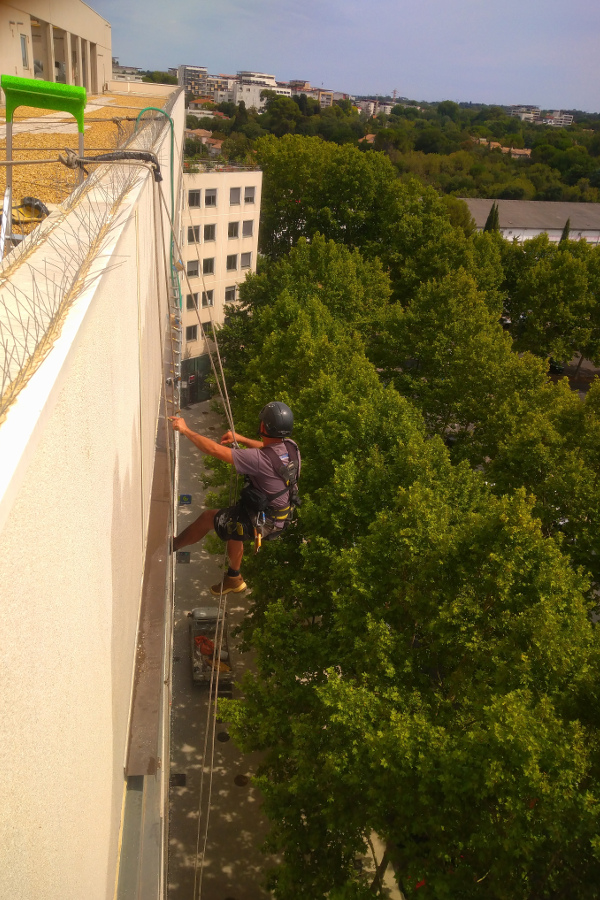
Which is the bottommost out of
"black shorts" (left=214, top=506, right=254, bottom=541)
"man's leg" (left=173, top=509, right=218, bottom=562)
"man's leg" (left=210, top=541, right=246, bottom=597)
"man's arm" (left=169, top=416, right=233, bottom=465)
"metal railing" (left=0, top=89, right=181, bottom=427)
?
"man's leg" (left=210, top=541, right=246, bottom=597)

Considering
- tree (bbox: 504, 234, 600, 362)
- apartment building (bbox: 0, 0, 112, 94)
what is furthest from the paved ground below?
tree (bbox: 504, 234, 600, 362)

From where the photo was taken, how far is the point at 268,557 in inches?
483

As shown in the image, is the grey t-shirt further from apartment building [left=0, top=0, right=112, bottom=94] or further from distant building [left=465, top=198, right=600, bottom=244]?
distant building [left=465, top=198, right=600, bottom=244]

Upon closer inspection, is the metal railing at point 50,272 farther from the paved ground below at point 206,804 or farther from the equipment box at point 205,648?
the equipment box at point 205,648

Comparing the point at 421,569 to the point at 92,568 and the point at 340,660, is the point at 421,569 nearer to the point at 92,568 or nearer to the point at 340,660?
the point at 340,660

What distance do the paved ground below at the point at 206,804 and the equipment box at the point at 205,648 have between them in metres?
0.43

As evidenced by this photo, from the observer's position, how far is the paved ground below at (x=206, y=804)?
464 inches

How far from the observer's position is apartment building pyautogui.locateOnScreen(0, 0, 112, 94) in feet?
48.2

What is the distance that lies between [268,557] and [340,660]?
310cm

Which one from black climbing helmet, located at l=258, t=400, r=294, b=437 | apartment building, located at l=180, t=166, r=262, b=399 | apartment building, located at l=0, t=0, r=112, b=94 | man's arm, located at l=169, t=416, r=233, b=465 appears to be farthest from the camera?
apartment building, located at l=180, t=166, r=262, b=399

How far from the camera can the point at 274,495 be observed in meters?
6.09

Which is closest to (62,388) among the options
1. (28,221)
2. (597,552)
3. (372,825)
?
(28,221)

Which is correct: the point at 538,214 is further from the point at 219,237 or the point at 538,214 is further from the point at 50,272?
the point at 50,272

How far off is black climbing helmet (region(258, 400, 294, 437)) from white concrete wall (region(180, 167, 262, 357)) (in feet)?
67.6
